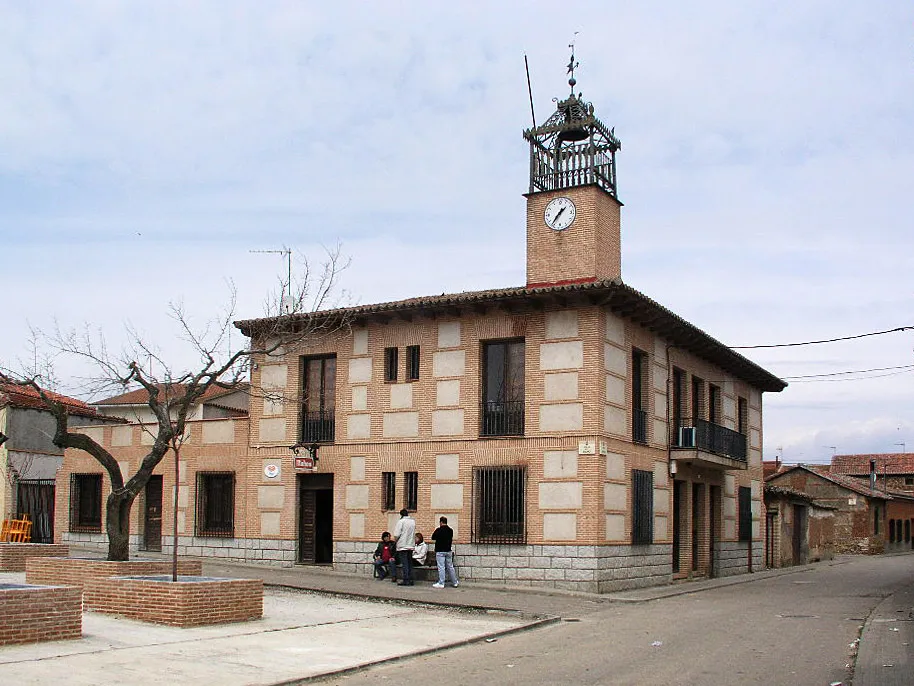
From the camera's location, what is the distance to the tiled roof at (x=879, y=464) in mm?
73812

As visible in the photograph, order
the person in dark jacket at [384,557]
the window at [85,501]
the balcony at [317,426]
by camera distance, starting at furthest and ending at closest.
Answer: the window at [85,501]
the balcony at [317,426]
the person in dark jacket at [384,557]

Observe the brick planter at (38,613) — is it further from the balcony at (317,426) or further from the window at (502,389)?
the balcony at (317,426)

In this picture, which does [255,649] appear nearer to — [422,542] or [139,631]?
[139,631]

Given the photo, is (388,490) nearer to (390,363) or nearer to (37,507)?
(390,363)

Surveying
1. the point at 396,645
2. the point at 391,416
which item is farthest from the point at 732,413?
the point at 396,645

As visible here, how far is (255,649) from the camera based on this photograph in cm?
1262

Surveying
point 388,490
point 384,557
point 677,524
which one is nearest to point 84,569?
point 384,557

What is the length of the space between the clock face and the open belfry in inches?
1.3

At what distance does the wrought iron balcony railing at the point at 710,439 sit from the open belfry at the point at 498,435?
0.22ft

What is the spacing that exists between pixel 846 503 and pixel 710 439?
32.2 m

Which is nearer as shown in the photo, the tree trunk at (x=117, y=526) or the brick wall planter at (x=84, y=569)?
the brick wall planter at (x=84, y=569)

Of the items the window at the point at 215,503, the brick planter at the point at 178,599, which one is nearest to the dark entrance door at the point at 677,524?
the window at the point at 215,503

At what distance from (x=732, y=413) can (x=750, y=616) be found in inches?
558

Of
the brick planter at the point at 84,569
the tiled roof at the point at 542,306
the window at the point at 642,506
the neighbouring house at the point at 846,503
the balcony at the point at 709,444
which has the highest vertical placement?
the tiled roof at the point at 542,306
